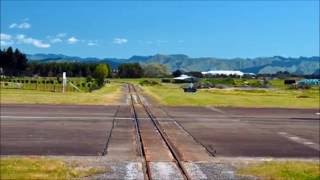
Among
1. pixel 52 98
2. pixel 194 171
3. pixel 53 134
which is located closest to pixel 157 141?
pixel 53 134

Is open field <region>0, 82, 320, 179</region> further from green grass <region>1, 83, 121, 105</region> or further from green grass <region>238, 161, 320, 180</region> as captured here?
green grass <region>1, 83, 121, 105</region>

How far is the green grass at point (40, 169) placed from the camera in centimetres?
1207

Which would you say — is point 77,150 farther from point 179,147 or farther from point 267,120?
point 267,120

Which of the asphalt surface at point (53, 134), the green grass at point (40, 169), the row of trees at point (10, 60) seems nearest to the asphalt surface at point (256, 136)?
the asphalt surface at point (53, 134)

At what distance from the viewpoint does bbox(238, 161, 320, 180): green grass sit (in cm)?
1277

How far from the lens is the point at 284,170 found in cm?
1347

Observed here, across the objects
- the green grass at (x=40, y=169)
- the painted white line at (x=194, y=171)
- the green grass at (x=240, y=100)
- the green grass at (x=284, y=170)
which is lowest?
the green grass at (x=240, y=100)

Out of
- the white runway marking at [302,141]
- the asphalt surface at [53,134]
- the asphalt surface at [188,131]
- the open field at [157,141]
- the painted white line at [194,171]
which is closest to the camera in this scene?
the painted white line at [194,171]

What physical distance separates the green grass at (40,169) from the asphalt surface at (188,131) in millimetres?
1753

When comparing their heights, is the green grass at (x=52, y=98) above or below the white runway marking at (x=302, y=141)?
below

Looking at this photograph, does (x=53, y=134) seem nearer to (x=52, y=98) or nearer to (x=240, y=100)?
(x=52, y=98)

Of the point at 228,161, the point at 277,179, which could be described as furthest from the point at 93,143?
the point at 277,179

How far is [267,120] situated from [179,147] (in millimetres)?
14004

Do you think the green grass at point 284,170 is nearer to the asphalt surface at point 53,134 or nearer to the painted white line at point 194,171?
the painted white line at point 194,171
